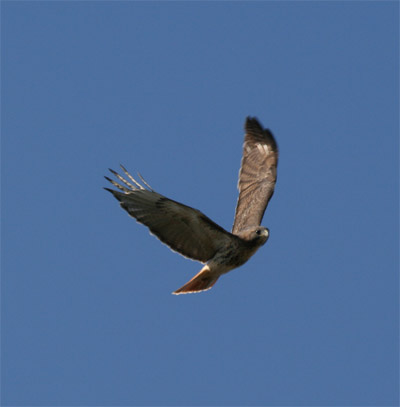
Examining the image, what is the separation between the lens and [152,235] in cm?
1070

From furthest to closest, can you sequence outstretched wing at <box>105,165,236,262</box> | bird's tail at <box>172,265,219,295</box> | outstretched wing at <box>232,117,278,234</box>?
outstretched wing at <box>232,117,278,234</box>, bird's tail at <box>172,265,219,295</box>, outstretched wing at <box>105,165,236,262</box>

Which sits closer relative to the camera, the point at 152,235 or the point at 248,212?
the point at 152,235

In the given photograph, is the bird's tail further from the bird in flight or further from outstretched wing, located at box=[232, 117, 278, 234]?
outstretched wing, located at box=[232, 117, 278, 234]

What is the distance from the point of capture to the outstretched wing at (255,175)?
12.5 m

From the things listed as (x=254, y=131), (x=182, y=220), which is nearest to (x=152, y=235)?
(x=182, y=220)

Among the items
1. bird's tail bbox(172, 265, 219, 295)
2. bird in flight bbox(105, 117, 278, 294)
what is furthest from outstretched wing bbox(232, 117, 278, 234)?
bird's tail bbox(172, 265, 219, 295)

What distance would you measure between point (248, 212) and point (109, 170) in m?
2.82

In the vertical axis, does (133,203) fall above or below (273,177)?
below

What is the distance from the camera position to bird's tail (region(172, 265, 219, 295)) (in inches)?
448

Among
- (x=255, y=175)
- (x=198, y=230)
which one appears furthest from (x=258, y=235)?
(x=255, y=175)

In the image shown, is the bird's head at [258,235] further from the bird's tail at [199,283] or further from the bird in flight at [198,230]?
the bird's tail at [199,283]

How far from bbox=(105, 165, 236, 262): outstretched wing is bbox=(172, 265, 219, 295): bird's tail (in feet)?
0.97

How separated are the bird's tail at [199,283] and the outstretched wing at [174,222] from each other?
0.30m

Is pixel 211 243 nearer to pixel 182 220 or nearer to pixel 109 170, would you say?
pixel 182 220
